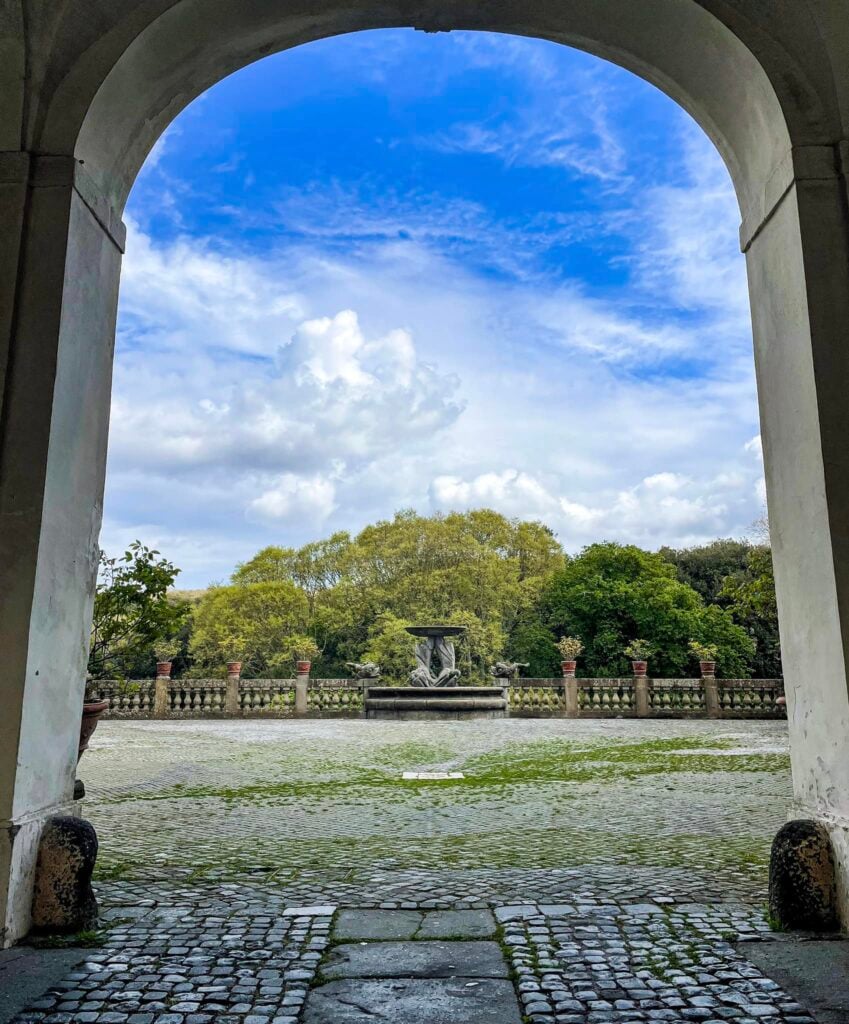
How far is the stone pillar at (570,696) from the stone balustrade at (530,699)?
0.03 m

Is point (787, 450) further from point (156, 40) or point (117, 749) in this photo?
point (117, 749)

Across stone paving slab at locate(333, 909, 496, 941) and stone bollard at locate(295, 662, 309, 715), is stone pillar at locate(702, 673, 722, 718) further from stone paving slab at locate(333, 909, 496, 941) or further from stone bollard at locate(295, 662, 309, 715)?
stone paving slab at locate(333, 909, 496, 941)

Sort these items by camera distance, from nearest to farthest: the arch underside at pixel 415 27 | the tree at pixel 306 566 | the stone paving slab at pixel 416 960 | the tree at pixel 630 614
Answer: the stone paving slab at pixel 416 960 < the arch underside at pixel 415 27 < the tree at pixel 630 614 < the tree at pixel 306 566

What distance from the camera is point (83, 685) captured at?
3814mm

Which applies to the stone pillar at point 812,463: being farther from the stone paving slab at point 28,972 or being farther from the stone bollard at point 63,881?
the stone bollard at point 63,881

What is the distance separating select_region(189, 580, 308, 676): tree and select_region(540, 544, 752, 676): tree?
9232 mm

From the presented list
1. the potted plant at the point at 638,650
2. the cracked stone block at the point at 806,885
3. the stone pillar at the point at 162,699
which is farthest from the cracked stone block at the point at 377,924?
the potted plant at the point at 638,650

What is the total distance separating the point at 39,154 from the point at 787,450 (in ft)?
12.5

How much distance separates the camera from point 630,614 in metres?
25.9

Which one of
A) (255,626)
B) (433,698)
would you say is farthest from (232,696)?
(255,626)

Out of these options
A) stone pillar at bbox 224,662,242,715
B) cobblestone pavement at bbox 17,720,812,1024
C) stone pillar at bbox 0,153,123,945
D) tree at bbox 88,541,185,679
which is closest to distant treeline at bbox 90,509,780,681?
stone pillar at bbox 224,662,242,715

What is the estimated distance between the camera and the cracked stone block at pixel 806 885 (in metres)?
3.24

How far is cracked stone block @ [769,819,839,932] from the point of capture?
3244mm

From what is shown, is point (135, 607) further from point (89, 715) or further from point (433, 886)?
point (433, 886)
